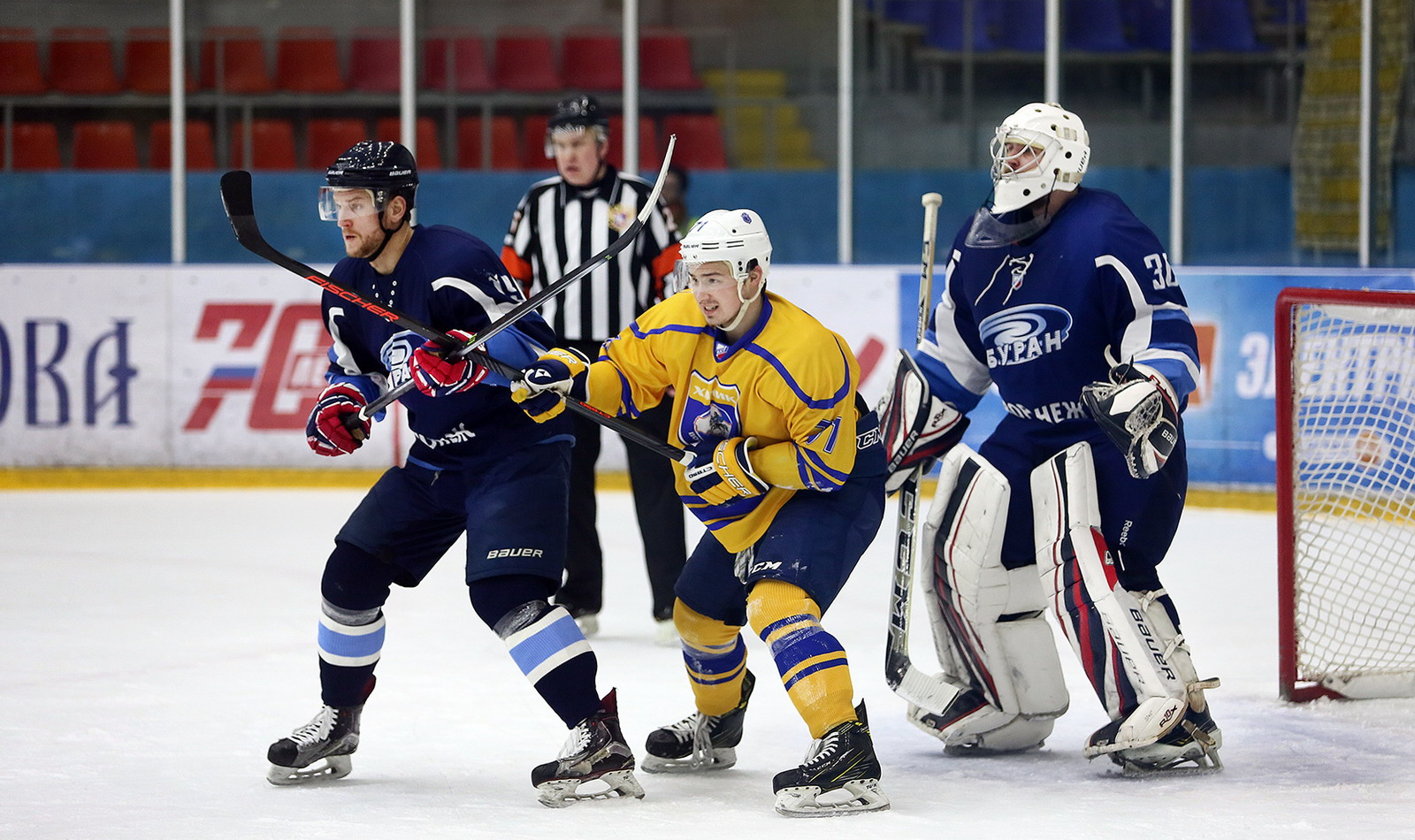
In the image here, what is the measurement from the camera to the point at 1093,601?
3.00 meters

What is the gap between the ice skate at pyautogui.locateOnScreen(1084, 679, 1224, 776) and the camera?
2.91 meters

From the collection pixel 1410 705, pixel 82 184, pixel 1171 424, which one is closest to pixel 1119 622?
pixel 1171 424

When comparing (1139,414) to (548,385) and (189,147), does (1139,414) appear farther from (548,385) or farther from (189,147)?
(189,147)

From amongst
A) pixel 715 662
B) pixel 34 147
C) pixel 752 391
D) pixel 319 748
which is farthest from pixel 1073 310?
pixel 34 147

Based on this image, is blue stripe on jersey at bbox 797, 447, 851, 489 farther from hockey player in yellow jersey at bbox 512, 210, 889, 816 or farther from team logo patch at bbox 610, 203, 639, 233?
team logo patch at bbox 610, 203, 639, 233

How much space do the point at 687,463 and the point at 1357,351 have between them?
2960mm

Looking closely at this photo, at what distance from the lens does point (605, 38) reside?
7.52 metres

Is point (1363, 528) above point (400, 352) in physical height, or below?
below

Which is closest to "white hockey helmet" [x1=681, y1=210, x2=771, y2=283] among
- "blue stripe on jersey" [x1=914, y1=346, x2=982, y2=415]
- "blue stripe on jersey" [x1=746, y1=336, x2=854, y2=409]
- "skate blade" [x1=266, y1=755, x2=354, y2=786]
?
"blue stripe on jersey" [x1=746, y1=336, x2=854, y2=409]

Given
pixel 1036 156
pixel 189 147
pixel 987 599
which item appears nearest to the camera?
pixel 1036 156

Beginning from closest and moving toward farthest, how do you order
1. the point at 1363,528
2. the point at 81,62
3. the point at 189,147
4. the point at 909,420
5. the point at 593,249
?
1. the point at 909,420
2. the point at 1363,528
3. the point at 593,249
4. the point at 189,147
5. the point at 81,62

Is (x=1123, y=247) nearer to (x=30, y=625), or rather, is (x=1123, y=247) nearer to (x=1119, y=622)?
(x=1119, y=622)

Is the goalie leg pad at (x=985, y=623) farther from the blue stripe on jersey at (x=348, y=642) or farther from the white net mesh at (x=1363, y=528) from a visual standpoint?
the blue stripe on jersey at (x=348, y=642)

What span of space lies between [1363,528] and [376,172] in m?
2.63
